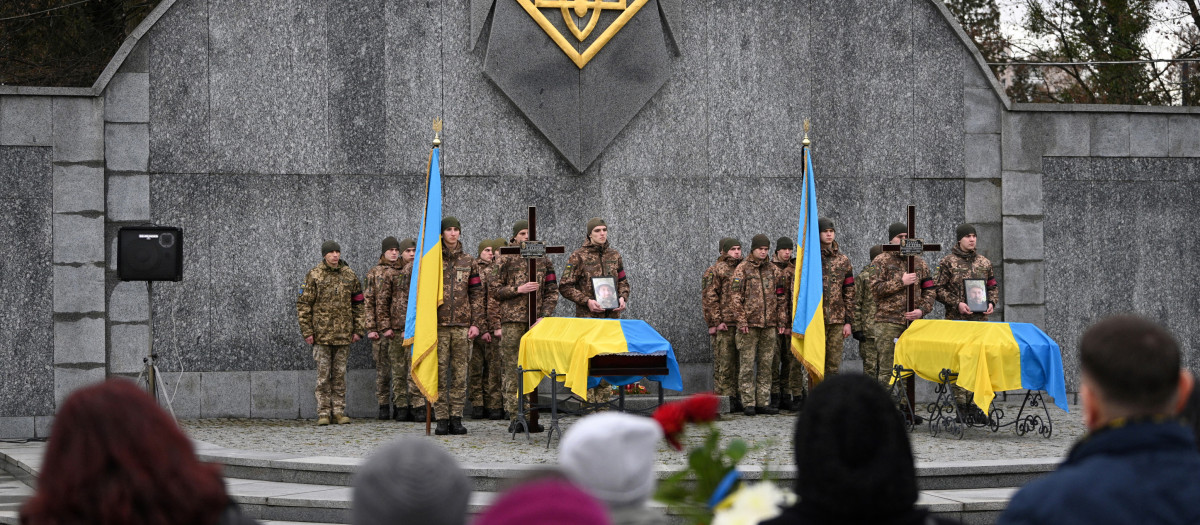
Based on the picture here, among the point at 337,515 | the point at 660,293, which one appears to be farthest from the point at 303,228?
the point at 337,515

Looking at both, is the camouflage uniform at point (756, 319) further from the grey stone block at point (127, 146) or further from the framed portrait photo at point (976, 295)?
the grey stone block at point (127, 146)

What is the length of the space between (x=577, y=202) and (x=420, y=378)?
376 centimetres

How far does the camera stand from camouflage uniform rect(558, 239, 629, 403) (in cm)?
1242

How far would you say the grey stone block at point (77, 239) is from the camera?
12609 millimetres

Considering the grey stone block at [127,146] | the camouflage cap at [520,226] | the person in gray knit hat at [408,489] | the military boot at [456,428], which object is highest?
the grey stone block at [127,146]

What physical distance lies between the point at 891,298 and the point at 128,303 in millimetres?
8086

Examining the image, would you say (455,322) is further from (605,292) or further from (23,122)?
(23,122)

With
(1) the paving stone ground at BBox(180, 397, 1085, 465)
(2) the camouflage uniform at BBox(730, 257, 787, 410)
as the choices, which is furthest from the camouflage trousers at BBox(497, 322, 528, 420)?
(2) the camouflage uniform at BBox(730, 257, 787, 410)

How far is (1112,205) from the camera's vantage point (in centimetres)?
1491

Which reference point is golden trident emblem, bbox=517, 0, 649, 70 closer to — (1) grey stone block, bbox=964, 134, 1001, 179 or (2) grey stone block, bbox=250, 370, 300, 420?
(1) grey stone block, bbox=964, 134, 1001, 179

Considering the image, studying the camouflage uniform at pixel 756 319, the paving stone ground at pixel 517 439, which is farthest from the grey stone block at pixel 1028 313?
the camouflage uniform at pixel 756 319

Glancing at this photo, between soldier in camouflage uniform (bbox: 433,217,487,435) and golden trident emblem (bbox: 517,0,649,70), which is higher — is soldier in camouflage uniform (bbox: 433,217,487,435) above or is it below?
below

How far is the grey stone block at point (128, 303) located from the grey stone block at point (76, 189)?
87 cm

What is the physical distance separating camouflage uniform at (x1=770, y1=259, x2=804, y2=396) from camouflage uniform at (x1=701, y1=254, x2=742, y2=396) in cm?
47
